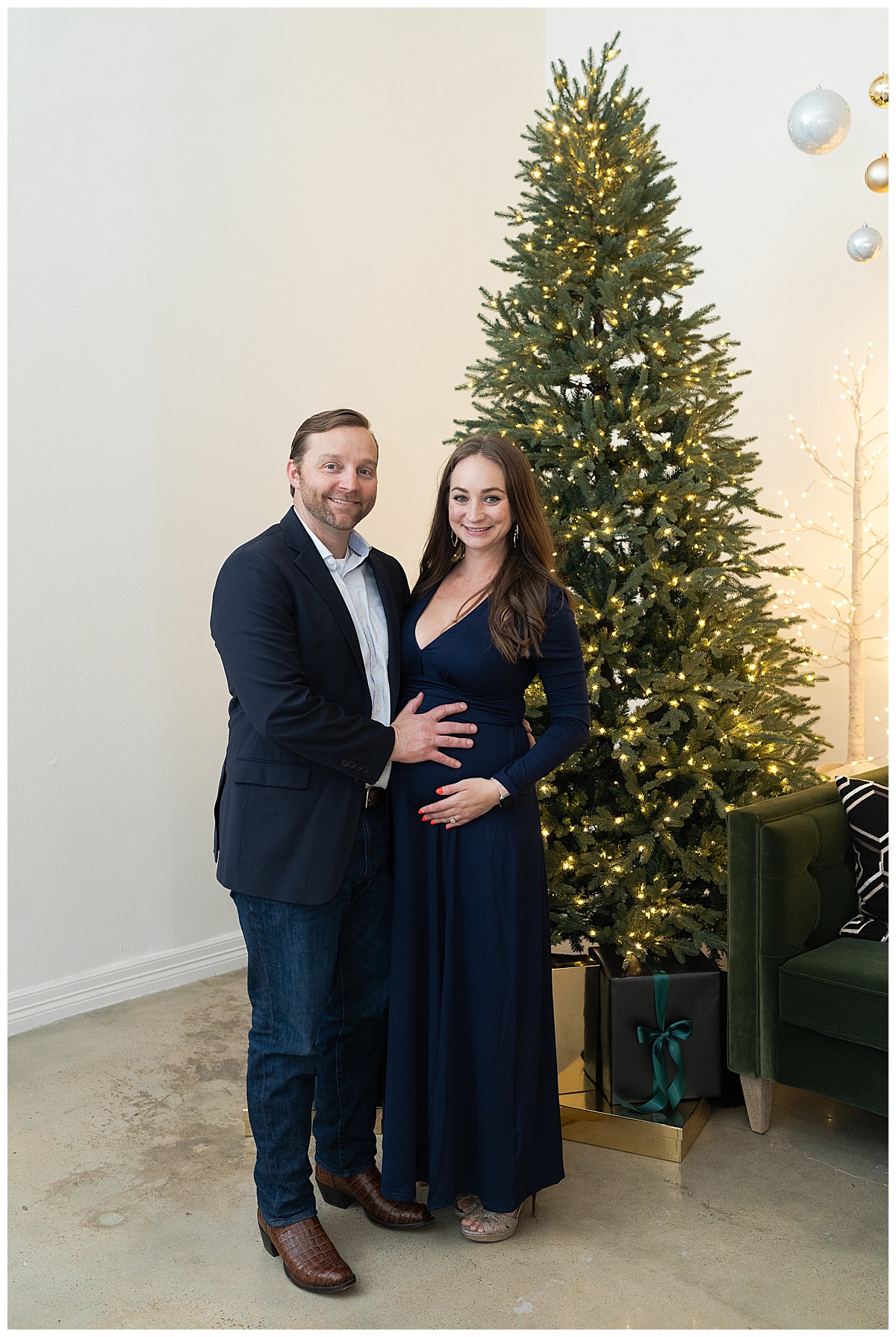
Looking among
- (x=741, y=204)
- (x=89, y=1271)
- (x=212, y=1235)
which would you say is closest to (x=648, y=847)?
(x=212, y=1235)

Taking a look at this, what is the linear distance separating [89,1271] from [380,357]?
342cm

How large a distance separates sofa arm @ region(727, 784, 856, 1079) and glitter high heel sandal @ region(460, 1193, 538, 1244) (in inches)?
27.7

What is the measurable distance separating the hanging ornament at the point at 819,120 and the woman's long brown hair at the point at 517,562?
2108 millimetres

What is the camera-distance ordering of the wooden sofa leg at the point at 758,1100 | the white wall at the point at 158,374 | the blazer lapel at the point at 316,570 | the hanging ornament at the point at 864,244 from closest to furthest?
the blazer lapel at the point at 316,570, the wooden sofa leg at the point at 758,1100, the white wall at the point at 158,374, the hanging ornament at the point at 864,244

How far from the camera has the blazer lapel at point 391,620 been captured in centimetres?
221

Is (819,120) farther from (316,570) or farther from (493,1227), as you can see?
(493,1227)

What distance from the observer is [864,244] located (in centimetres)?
392

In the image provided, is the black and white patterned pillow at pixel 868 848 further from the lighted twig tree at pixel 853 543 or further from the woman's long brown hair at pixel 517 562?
the lighted twig tree at pixel 853 543

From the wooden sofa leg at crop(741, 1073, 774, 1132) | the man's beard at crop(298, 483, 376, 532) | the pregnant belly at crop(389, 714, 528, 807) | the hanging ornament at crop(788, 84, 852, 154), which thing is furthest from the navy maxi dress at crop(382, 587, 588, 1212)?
the hanging ornament at crop(788, 84, 852, 154)

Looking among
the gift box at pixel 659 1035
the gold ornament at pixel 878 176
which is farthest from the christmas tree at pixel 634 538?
the gold ornament at pixel 878 176

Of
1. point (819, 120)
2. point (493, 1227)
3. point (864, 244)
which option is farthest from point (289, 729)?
point (864, 244)

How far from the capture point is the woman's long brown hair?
2.15 metres

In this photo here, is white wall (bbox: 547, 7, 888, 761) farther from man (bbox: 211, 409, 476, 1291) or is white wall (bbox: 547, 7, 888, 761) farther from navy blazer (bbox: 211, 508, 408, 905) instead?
navy blazer (bbox: 211, 508, 408, 905)

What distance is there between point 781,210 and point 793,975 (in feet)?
11.4
